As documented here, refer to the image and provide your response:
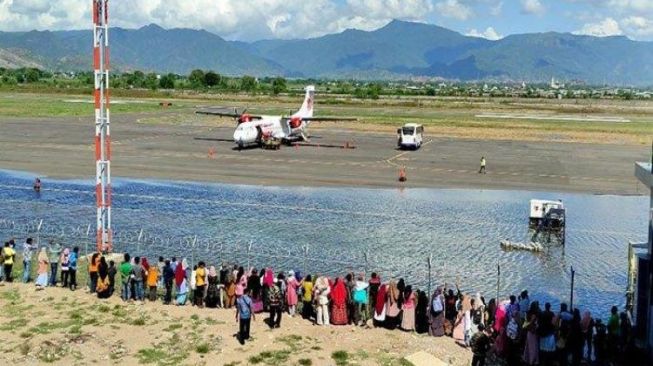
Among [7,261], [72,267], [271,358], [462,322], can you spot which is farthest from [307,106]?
[271,358]

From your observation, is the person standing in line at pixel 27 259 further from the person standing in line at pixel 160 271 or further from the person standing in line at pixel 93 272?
the person standing in line at pixel 160 271

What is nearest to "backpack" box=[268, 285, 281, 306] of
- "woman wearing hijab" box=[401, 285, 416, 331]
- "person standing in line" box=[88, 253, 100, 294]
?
"woman wearing hijab" box=[401, 285, 416, 331]

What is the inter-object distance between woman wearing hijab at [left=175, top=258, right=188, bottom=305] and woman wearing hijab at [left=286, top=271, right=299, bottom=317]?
3.17 m

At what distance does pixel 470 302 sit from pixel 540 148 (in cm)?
5477

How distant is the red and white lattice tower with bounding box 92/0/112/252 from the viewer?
26.7 m

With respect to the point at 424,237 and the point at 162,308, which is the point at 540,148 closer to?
the point at 424,237

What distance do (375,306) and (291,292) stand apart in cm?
248

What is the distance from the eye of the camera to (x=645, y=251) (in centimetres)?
2025

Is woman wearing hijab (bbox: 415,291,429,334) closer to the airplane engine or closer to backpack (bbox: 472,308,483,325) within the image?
backpack (bbox: 472,308,483,325)

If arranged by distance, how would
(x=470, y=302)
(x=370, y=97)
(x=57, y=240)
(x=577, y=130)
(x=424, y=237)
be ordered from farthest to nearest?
1. (x=370, y=97)
2. (x=577, y=130)
3. (x=424, y=237)
4. (x=57, y=240)
5. (x=470, y=302)

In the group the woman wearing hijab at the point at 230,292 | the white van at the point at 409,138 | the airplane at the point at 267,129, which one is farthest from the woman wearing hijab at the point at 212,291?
the white van at the point at 409,138

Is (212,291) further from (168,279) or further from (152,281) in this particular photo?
Answer: (152,281)

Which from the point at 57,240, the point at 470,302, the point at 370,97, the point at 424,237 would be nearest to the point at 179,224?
the point at 57,240

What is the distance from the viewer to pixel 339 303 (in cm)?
2064
